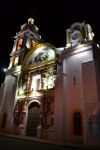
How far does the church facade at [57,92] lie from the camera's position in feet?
37.9

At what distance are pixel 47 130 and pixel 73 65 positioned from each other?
6.82 m

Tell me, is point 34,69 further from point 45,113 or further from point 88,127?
point 88,127

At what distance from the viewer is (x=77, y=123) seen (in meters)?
12.2

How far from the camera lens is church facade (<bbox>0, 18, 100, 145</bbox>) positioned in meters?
11.6

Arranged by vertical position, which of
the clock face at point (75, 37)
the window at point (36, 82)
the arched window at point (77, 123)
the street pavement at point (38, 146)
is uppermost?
the clock face at point (75, 37)

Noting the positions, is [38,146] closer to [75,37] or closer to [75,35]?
[75,37]

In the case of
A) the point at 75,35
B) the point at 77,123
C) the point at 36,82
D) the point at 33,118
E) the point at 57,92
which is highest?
the point at 75,35

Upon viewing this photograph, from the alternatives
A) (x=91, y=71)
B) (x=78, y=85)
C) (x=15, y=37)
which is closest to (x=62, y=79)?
(x=78, y=85)

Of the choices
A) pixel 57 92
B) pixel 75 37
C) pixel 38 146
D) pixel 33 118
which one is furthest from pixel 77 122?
pixel 75 37

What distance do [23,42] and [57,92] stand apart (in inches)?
485

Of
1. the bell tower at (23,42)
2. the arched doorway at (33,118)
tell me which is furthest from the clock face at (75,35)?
the arched doorway at (33,118)

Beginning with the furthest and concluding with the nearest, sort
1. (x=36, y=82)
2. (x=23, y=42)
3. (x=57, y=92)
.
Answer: (x=23, y=42), (x=36, y=82), (x=57, y=92)

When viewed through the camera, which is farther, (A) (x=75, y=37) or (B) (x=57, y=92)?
(A) (x=75, y=37)

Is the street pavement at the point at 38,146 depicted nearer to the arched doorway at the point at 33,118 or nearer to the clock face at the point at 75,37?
the arched doorway at the point at 33,118
